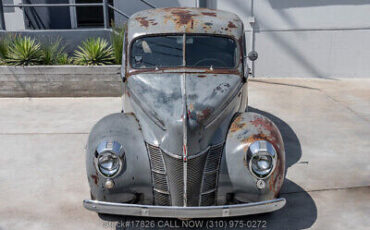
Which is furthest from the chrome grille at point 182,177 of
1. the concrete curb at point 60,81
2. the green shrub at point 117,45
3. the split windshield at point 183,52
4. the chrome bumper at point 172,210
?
the green shrub at point 117,45

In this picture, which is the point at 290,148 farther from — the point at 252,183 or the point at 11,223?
the point at 11,223

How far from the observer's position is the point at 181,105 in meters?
4.01

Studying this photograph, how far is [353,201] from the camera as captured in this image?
179 inches

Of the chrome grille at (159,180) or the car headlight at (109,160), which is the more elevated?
the car headlight at (109,160)

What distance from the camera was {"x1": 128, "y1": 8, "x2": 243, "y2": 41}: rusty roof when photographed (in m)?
5.04

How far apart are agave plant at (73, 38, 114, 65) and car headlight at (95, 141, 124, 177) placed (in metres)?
5.30

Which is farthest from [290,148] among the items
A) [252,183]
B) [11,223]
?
[11,223]

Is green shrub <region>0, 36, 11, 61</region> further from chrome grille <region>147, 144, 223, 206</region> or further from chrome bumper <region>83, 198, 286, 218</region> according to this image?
chrome bumper <region>83, 198, 286, 218</region>

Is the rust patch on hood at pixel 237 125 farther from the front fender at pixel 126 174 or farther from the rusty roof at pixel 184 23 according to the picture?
the rusty roof at pixel 184 23

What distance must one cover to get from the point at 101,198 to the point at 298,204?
2233mm

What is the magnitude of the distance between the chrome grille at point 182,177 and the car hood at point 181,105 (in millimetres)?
87

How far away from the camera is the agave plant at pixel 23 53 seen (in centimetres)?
849

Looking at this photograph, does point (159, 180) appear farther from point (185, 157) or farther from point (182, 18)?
point (182, 18)

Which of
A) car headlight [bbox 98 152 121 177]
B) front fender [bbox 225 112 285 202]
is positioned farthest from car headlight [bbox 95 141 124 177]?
front fender [bbox 225 112 285 202]
